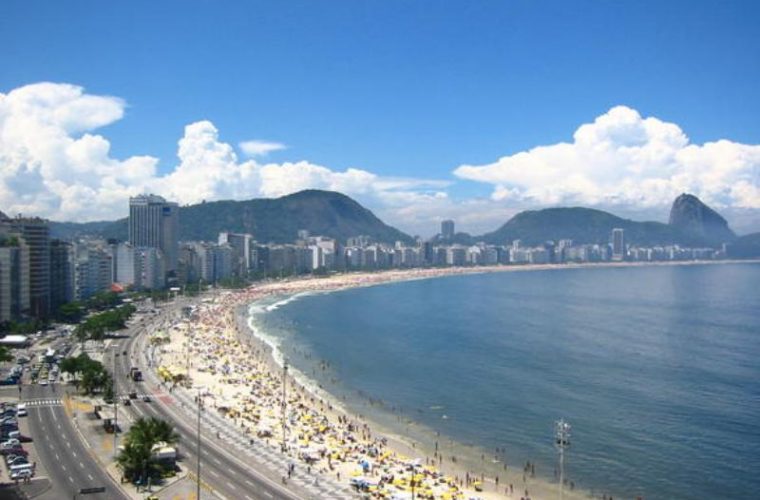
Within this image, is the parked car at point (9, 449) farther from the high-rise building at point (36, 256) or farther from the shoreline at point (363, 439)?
the high-rise building at point (36, 256)

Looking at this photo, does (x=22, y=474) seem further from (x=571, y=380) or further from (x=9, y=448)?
(x=571, y=380)

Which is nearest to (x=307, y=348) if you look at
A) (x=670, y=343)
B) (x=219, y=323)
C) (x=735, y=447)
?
(x=219, y=323)

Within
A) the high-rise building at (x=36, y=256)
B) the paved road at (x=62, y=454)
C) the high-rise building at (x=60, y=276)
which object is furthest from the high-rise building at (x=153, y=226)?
the paved road at (x=62, y=454)

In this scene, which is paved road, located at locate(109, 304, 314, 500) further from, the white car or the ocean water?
the ocean water

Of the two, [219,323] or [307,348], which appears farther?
[219,323]

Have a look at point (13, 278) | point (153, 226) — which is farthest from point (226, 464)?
point (153, 226)

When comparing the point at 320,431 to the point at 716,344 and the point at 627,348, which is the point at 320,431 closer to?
the point at 627,348
